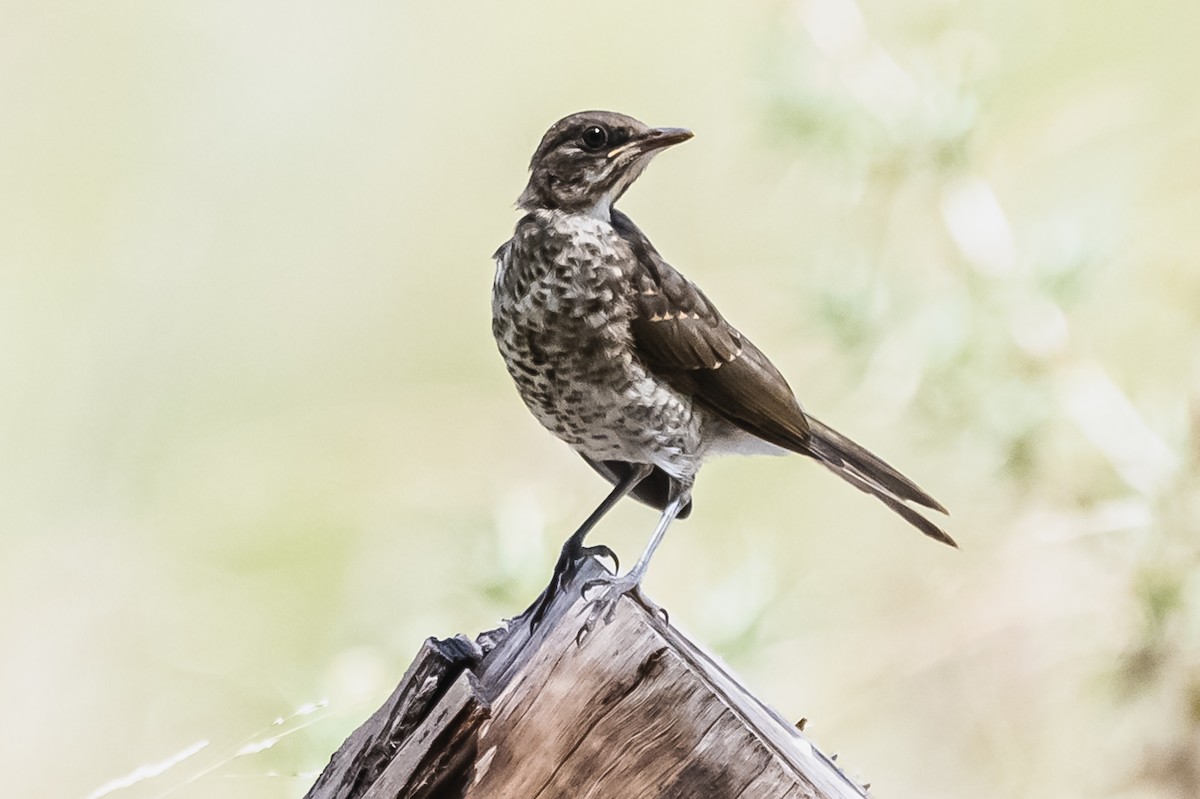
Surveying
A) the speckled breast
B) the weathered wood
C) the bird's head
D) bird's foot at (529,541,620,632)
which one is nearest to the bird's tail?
the speckled breast

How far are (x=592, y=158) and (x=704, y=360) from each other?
0.46 m

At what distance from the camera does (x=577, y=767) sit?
5.82 feet

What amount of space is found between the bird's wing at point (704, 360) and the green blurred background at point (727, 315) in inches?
27.4

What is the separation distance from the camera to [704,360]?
2670mm

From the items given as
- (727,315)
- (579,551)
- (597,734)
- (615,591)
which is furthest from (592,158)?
(727,315)

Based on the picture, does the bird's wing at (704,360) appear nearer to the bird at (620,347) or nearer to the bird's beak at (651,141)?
the bird at (620,347)

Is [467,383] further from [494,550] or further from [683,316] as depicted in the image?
[683,316]

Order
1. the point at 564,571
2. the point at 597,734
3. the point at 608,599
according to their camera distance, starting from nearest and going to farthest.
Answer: the point at 597,734 → the point at 608,599 → the point at 564,571

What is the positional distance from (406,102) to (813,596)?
321 centimetres

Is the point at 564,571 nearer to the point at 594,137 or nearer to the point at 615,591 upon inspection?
the point at 615,591

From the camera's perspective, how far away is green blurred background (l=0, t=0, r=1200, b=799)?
3.78 metres

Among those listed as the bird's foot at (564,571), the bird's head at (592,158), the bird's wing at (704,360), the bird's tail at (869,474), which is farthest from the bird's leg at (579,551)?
the bird's head at (592,158)

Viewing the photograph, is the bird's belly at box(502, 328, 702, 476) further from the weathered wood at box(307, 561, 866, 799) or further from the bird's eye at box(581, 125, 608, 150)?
the weathered wood at box(307, 561, 866, 799)

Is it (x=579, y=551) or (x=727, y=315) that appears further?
(x=727, y=315)
